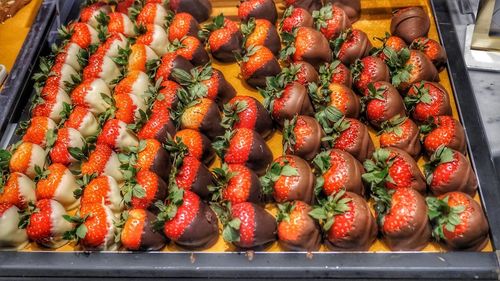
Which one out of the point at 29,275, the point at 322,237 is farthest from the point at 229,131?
the point at 29,275

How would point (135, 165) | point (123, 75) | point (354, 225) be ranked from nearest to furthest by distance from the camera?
point (354, 225) → point (135, 165) → point (123, 75)

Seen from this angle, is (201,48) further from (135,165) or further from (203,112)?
(135,165)

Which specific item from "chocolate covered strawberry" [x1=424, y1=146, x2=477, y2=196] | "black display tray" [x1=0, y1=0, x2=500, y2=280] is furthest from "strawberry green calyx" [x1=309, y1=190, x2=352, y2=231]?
"chocolate covered strawberry" [x1=424, y1=146, x2=477, y2=196]

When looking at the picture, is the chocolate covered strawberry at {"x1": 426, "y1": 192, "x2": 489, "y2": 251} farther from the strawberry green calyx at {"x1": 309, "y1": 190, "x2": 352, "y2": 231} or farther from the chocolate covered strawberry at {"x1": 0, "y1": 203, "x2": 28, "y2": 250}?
the chocolate covered strawberry at {"x1": 0, "y1": 203, "x2": 28, "y2": 250}

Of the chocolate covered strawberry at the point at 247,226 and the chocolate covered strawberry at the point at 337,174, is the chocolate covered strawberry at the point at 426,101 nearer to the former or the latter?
the chocolate covered strawberry at the point at 337,174

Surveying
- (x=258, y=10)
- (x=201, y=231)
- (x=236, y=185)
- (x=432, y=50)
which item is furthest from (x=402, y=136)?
(x=258, y=10)

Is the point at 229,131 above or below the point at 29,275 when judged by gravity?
above
